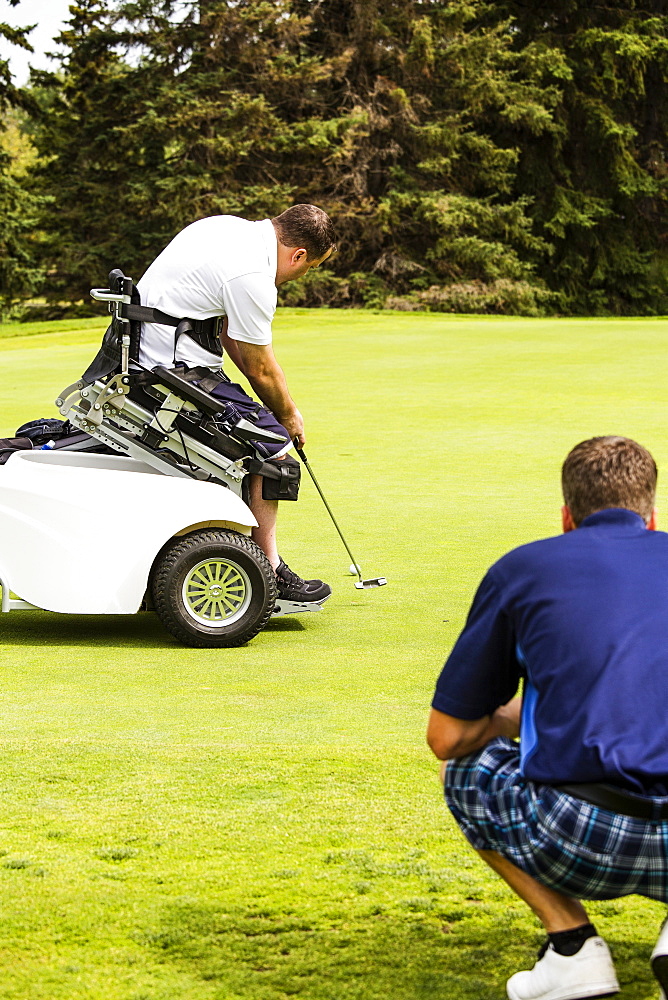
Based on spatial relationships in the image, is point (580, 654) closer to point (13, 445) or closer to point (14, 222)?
point (13, 445)

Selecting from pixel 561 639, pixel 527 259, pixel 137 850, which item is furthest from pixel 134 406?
pixel 527 259

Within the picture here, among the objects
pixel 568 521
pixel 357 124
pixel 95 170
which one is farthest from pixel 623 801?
pixel 95 170

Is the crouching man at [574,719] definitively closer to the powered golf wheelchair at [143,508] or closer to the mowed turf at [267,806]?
the mowed turf at [267,806]

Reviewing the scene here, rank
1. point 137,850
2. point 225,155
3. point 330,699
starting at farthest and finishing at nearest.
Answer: point 225,155 < point 330,699 < point 137,850

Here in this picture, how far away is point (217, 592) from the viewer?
5.78 m

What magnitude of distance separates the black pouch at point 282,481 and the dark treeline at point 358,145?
3729cm

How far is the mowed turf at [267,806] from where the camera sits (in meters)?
2.59

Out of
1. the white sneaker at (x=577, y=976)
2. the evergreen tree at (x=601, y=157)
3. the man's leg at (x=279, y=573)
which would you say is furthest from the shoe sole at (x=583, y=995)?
the evergreen tree at (x=601, y=157)

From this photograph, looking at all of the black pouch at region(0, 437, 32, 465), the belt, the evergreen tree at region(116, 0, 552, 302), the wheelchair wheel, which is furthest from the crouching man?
the evergreen tree at region(116, 0, 552, 302)

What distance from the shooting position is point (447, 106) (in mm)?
46656

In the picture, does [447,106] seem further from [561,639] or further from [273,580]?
[561,639]

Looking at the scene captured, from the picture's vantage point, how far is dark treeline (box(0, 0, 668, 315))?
142 ft

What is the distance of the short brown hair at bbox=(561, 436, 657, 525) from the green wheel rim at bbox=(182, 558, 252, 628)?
3385mm

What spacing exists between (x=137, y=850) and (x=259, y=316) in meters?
3.15
